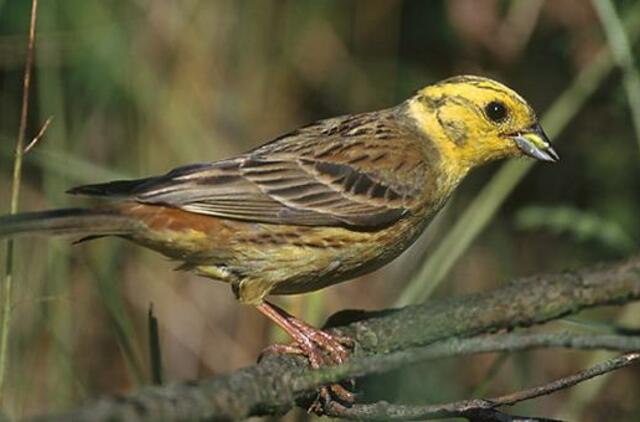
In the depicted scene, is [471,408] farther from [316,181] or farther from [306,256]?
[316,181]

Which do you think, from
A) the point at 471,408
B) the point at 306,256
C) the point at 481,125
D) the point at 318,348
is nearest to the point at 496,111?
the point at 481,125

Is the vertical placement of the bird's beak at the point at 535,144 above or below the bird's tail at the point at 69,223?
above

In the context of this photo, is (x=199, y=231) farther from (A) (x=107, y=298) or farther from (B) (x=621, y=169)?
(B) (x=621, y=169)

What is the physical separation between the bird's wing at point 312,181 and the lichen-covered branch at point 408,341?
14.0 inches

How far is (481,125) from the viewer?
146 inches

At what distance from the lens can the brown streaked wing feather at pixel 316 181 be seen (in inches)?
129

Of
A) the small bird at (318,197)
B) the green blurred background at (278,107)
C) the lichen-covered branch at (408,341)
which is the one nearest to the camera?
the lichen-covered branch at (408,341)

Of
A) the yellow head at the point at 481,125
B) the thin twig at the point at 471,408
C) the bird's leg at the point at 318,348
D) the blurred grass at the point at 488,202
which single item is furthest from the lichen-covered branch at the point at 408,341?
the yellow head at the point at 481,125

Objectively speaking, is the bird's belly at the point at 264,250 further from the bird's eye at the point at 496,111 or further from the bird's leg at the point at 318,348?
the bird's eye at the point at 496,111

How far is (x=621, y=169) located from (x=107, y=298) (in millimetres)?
2945

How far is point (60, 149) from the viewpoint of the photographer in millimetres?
4406

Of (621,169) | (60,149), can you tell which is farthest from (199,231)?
(621,169)

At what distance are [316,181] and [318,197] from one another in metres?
0.08

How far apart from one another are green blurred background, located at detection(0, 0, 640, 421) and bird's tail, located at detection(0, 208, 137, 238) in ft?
6.31
